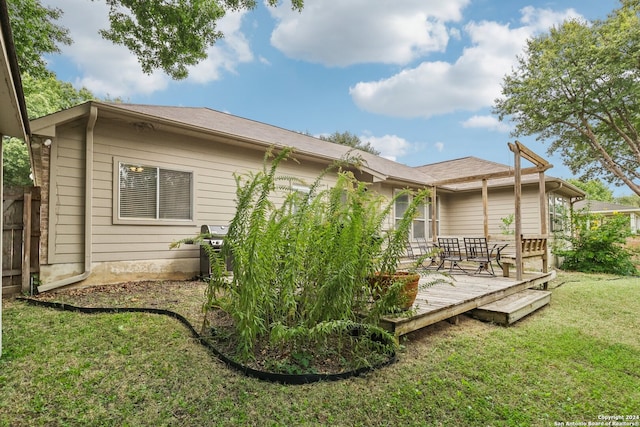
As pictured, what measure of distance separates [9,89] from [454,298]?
4.68m

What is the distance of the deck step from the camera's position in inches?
167

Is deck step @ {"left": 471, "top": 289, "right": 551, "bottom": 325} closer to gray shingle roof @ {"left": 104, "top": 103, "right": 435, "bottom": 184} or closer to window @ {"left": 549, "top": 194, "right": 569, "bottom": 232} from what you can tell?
gray shingle roof @ {"left": 104, "top": 103, "right": 435, "bottom": 184}

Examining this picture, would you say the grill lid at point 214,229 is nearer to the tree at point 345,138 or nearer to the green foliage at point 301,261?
the green foliage at point 301,261

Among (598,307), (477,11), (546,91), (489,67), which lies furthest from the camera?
(489,67)

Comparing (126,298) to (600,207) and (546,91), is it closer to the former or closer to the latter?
(546,91)

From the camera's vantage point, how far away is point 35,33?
920 centimetres

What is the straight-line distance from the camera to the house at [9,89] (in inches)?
64.5

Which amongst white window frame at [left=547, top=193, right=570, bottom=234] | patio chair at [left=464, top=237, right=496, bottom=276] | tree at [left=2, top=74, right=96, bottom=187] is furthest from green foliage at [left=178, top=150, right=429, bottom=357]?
tree at [left=2, top=74, right=96, bottom=187]

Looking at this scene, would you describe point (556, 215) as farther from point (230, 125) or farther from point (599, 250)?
point (230, 125)

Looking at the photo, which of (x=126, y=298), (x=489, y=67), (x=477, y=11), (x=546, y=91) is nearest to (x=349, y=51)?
(x=477, y=11)

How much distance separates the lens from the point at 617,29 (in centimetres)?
1110

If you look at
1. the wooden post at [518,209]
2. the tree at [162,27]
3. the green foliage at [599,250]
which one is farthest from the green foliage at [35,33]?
the green foliage at [599,250]

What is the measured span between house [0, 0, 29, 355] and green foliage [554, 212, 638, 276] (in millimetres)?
12914

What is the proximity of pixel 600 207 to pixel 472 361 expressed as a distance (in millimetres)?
28097
